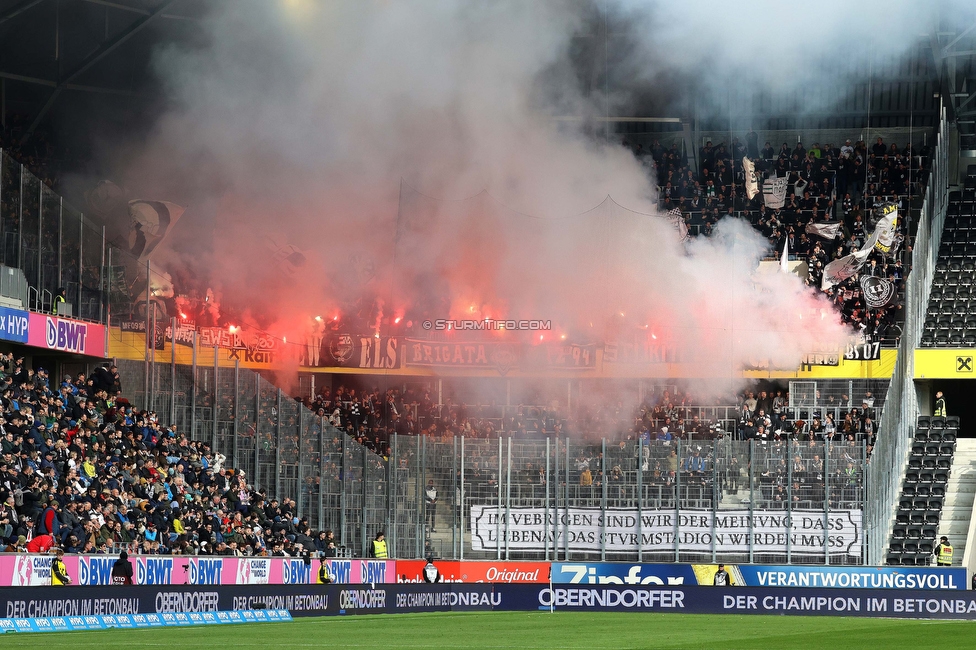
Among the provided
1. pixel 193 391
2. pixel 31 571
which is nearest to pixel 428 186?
pixel 193 391

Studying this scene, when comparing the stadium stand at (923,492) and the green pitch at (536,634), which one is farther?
the stadium stand at (923,492)

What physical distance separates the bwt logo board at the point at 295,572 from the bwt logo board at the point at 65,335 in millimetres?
6698

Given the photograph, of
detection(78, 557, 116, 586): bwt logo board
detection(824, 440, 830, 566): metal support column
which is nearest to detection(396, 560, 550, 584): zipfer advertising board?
detection(824, 440, 830, 566): metal support column

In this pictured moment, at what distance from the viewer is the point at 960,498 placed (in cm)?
3441

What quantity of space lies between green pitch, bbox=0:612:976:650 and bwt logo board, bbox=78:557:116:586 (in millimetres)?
2122

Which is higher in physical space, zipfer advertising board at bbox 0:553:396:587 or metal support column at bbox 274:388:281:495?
metal support column at bbox 274:388:281:495

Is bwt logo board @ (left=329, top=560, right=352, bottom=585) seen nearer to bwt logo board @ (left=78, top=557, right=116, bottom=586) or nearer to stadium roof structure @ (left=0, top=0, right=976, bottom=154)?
bwt logo board @ (left=78, top=557, right=116, bottom=586)

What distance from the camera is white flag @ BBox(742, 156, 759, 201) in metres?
41.3

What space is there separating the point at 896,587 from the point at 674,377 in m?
7.52

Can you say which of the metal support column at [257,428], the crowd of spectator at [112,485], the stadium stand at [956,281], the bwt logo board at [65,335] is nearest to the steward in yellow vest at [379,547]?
the crowd of spectator at [112,485]

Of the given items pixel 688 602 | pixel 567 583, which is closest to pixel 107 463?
pixel 567 583

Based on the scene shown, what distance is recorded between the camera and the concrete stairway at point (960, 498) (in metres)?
33.3

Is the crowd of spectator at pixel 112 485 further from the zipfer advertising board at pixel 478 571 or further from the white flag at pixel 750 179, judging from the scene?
the white flag at pixel 750 179

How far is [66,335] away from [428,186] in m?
11.6
